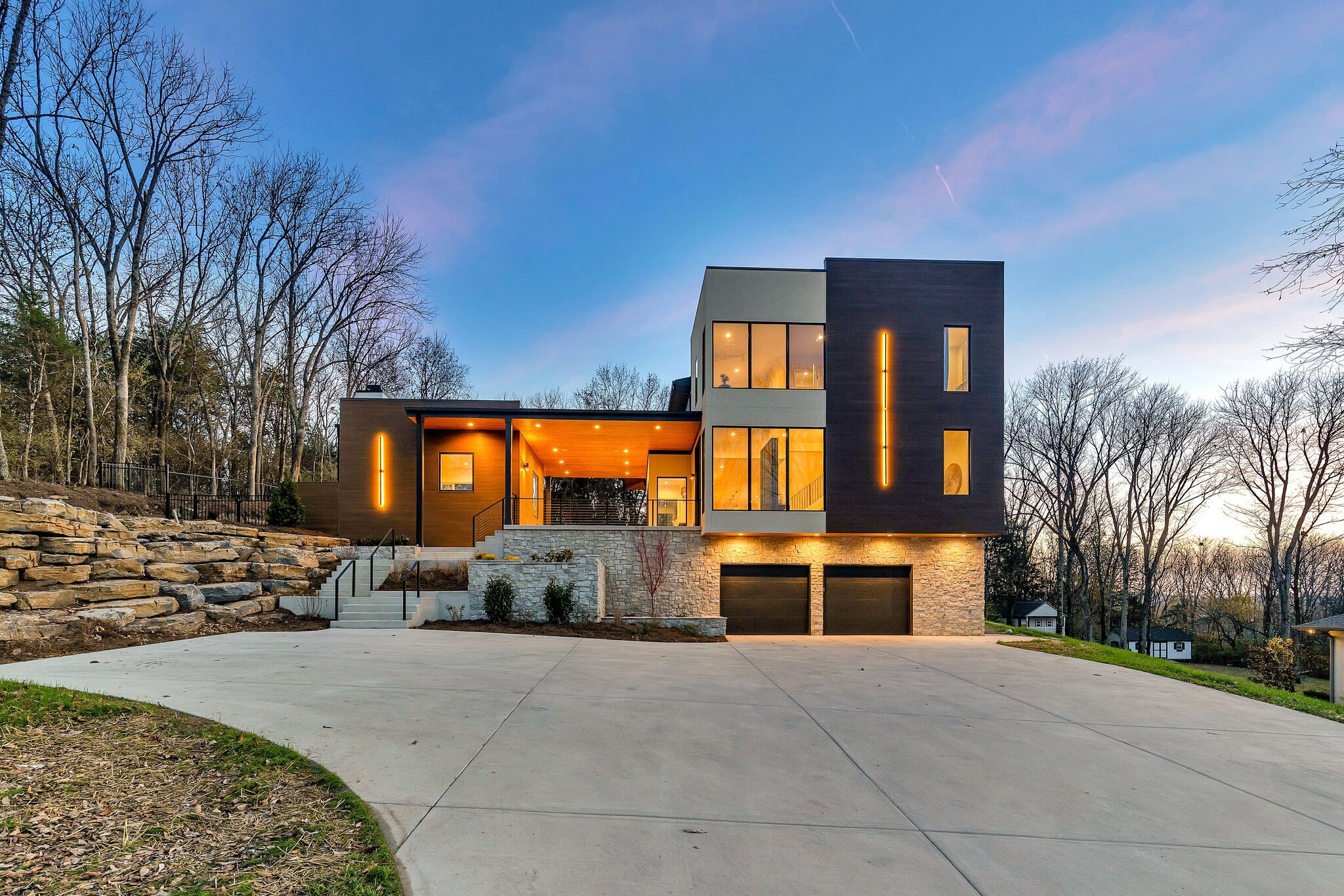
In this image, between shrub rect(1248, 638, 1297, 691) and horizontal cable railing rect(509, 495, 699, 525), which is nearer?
shrub rect(1248, 638, 1297, 691)

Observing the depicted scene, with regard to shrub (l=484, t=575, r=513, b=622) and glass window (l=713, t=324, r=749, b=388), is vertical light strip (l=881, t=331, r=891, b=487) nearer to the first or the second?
glass window (l=713, t=324, r=749, b=388)

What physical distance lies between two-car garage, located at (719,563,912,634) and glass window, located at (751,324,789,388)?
4.70 metres

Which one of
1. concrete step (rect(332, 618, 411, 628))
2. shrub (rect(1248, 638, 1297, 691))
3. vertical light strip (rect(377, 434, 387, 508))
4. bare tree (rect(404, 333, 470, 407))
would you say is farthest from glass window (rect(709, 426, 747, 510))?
bare tree (rect(404, 333, 470, 407))

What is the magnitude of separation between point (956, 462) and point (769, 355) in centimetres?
539

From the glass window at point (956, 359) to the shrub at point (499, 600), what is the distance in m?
11.5

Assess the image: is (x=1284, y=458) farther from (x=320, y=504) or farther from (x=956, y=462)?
(x=320, y=504)

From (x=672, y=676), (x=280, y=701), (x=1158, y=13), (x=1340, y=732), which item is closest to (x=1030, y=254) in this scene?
(x=1158, y=13)

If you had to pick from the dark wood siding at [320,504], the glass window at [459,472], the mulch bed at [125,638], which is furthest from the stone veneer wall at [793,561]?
the dark wood siding at [320,504]

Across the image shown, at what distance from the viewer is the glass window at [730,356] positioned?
49.1 feet

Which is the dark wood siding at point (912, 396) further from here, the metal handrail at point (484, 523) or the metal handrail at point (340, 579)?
the metal handrail at point (340, 579)

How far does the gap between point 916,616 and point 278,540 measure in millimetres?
15837

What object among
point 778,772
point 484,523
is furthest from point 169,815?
point 484,523

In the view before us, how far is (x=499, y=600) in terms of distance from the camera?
12.5 meters

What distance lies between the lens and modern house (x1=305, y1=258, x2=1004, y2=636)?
48.1 ft
